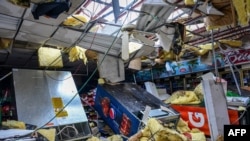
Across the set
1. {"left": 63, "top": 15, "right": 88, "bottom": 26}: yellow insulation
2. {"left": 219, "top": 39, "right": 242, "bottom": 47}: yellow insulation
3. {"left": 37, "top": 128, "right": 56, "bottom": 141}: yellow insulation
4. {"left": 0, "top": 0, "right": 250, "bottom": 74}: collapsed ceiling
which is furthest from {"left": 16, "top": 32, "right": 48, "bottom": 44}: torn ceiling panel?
{"left": 219, "top": 39, "right": 242, "bottom": 47}: yellow insulation

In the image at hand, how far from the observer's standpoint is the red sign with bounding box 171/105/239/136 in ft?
14.1

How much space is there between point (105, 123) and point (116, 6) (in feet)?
Result: 10.1

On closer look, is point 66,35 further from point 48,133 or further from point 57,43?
point 48,133

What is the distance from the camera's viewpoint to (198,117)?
4.89m

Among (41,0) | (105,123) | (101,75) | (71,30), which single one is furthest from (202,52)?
(41,0)

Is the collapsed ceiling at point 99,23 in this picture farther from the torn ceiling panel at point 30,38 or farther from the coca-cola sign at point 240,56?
the coca-cola sign at point 240,56

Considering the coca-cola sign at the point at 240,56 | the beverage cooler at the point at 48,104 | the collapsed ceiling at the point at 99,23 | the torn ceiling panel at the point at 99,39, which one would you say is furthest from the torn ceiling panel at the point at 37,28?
the coca-cola sign at the point at 240,56

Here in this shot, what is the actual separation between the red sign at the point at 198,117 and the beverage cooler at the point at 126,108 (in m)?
0.88

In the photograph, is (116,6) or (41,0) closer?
(41,0)

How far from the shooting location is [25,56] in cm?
515

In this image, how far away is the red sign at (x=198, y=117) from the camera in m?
4.31

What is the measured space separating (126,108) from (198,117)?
6.37ft

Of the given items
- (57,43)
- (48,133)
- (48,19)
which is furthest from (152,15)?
(48,133)

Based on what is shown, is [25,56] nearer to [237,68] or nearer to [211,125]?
[211,125]
